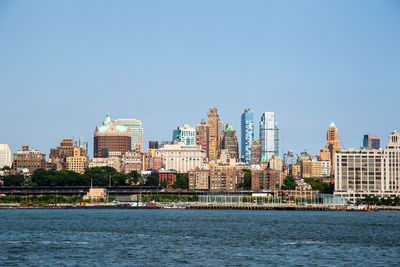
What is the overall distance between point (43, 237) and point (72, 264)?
32.0 meters

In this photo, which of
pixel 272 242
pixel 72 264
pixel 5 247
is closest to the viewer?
pixel 72 264

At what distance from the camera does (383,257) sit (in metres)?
89.1

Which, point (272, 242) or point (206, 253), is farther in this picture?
point (272, 242)

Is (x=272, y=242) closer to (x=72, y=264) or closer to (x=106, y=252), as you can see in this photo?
(x=106, y=252)

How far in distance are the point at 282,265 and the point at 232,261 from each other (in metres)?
5.91

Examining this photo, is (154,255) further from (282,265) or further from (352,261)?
(352,261)

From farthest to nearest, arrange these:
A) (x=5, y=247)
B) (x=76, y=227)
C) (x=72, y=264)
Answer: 1. (x=76, y=227)
2. (x=5, y=247)
3. (x=72, y=264)

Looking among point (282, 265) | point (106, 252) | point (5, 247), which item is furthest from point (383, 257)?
point (5, 247)

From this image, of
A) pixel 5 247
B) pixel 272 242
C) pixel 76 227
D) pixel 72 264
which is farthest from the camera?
pixel 76 227

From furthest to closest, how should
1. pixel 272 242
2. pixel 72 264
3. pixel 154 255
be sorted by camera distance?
pixel 272 242 → pixel 154 255 → pixel 72 264

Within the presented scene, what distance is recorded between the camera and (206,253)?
298 ft

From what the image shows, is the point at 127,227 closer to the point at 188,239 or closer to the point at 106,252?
the point at 188,239

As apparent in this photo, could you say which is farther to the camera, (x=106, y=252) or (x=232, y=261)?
(x=106, y=252)

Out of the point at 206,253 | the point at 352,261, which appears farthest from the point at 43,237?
the point at 352,261
